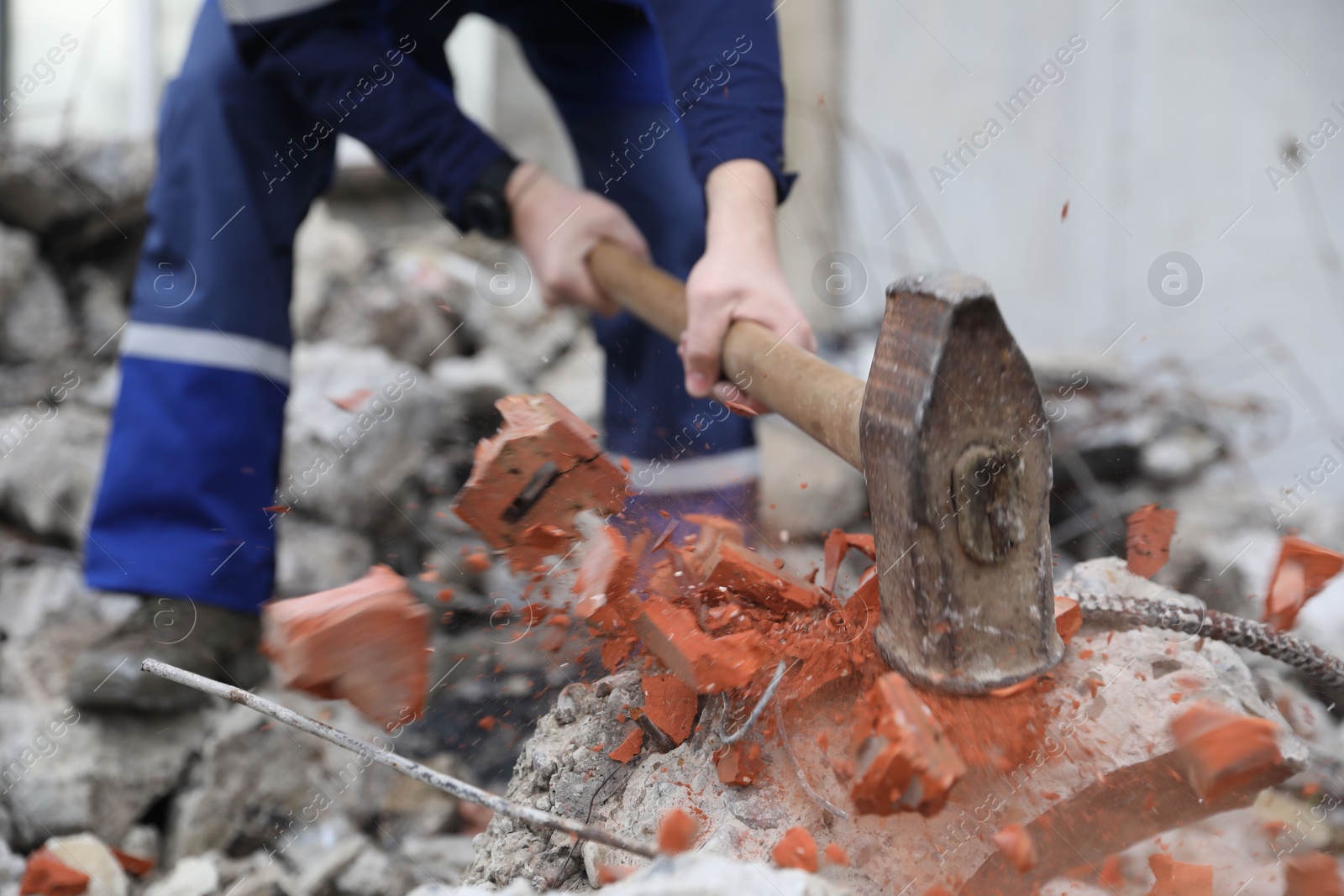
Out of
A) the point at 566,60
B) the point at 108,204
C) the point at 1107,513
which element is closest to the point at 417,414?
the point at 566,60

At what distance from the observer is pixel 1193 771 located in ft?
2.81

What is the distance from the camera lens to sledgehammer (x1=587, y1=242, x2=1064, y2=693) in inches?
34.1

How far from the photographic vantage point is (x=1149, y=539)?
4.02 ft

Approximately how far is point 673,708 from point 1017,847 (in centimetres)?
39

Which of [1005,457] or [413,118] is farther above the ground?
[413,118]

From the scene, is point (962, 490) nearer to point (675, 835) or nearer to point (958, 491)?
point (958, 491)

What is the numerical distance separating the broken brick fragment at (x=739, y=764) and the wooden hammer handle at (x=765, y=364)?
1.16 ft

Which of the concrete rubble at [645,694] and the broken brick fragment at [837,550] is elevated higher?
the broken brick fragment at [837,550]

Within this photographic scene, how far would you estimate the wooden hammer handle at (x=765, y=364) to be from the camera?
1117 mm

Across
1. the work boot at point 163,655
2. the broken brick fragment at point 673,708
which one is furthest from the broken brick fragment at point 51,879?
the broken brick fragment at point 673,708

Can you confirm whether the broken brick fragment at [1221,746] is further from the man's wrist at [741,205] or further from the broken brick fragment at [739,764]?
the man's wrist at [741,205]

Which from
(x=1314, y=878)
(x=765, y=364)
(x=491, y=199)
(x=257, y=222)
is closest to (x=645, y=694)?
(x=765, y=364)

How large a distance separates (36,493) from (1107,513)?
124 inches

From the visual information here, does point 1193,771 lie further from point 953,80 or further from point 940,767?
point 953,80
